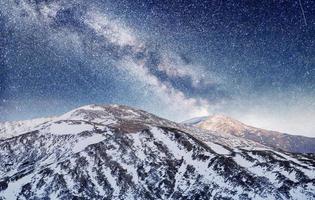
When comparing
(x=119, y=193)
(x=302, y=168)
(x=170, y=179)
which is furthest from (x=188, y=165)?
(x=302, y=168)

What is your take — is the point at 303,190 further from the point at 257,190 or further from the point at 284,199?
the point at 257,190

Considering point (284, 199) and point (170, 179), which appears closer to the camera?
point (284, 199)

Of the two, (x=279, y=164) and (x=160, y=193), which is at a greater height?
(x=279, y=164)

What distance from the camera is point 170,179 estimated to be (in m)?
194

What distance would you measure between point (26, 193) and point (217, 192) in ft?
305

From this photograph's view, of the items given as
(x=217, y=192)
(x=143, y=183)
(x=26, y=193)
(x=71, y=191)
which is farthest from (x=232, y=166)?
(x=26, y=193)

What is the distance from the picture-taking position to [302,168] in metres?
172

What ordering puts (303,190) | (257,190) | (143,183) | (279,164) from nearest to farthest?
(303,190)
(257,190)
(279,164)
(143,183)

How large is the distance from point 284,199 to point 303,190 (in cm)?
866

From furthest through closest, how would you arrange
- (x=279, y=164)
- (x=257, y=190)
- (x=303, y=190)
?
(x=279, y=164) < (x=257, y=190) < (x=303, y=190)

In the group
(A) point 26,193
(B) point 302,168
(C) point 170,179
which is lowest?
(A) point 26,193

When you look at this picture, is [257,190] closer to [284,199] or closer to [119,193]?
[284,199]

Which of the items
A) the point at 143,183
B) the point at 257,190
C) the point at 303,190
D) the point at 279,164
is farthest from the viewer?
the point at 143,183

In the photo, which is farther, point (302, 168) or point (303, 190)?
point (302, 168)
